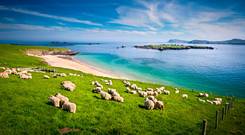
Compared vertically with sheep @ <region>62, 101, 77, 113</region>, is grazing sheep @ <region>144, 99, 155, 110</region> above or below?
below

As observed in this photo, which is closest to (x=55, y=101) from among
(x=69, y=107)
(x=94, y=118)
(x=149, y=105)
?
(x=69, y=107)

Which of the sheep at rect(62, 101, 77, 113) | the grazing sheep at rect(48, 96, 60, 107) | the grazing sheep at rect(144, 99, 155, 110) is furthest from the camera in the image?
the grazing sheep at rect(144, 99, 155, 110)

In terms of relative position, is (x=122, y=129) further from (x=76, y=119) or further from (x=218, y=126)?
(x=218, y=126)

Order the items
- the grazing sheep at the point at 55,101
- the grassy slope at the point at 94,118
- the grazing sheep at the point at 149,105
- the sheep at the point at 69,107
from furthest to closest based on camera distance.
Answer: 1. the grazing sheep at the point at 149,105
2. the grazing sheep at the point at 55,101
3. the sheep at the point at 69,107
4. the grassy slope at the point at 94,118

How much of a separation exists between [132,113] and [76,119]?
5762mm

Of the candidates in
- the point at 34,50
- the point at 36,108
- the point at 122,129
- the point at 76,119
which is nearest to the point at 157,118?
the point at 122,129

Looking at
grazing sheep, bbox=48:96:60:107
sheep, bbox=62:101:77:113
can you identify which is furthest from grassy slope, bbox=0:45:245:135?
grazing sheep, bbox=48:96:60:107

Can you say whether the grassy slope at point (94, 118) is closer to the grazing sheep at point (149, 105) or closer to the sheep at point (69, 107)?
the sheep at point (69, 107)

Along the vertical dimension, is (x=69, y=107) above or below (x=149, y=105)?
above

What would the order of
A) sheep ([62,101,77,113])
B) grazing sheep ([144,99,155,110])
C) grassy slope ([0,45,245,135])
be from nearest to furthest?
grassy slope ([0,45,245,135]), sheep ([62,101,77,113]), grazing sheep ([144,99,155,110])

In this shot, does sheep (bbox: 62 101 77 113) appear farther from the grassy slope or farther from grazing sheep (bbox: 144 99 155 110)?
grazing sheep (bbox: 144 99 155 110)

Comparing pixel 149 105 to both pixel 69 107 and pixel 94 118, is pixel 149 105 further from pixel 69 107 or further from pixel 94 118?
pixel 69 107

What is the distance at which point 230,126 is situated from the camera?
1914cm

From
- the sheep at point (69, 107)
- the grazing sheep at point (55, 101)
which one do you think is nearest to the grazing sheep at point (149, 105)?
the sheep at point (69, 107)
